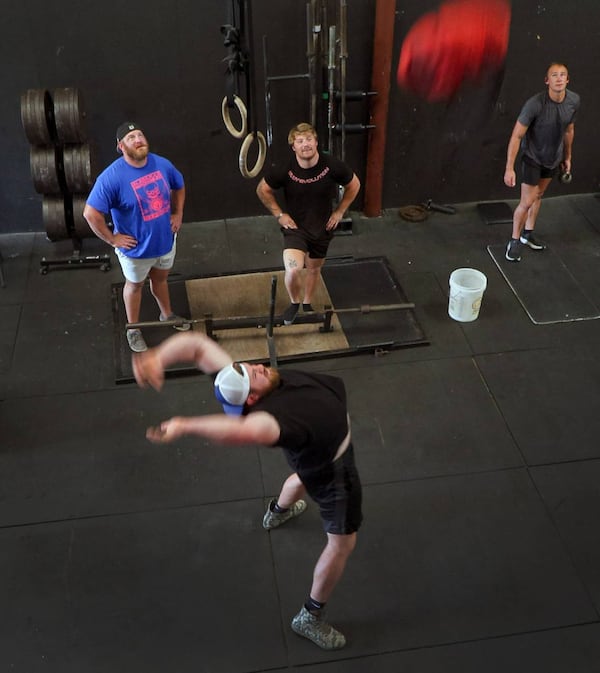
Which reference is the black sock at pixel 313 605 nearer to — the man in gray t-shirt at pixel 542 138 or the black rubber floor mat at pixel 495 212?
the man in gray t-shirt at pixel 542 138

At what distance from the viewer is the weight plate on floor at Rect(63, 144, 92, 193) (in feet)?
15.8

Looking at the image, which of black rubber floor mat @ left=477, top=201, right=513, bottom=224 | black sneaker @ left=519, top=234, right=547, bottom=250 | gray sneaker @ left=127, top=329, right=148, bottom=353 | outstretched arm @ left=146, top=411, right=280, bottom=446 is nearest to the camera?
outstretched arm @ left=146, top=411, right=280, bottom=446

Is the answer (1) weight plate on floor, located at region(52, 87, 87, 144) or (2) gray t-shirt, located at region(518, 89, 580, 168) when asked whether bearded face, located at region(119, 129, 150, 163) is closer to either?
(1) weight plate on floor, located at region(52, 87, 87, 144)

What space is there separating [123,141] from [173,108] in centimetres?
156

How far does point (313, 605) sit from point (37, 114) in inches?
143

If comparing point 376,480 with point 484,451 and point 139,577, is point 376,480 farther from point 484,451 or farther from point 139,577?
point 139,577

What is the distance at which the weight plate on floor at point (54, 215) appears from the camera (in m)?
4.96

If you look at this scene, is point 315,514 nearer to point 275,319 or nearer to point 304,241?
point 275,319

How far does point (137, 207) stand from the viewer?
388cm

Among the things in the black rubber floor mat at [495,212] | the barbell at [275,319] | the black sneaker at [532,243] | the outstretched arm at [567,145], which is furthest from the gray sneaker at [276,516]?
the black rubber floor mat at [495,212]

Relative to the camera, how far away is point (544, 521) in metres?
3.40

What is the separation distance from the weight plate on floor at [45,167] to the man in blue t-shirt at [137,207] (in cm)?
105

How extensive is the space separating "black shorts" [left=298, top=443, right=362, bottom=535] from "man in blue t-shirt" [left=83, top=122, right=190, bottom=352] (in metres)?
1.97

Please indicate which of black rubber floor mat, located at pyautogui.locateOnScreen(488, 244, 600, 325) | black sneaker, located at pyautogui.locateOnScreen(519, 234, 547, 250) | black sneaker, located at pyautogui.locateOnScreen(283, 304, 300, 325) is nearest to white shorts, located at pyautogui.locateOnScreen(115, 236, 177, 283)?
black sneaker, located at pyautogui.locateOnScreen(283, 304, 300, 325)
